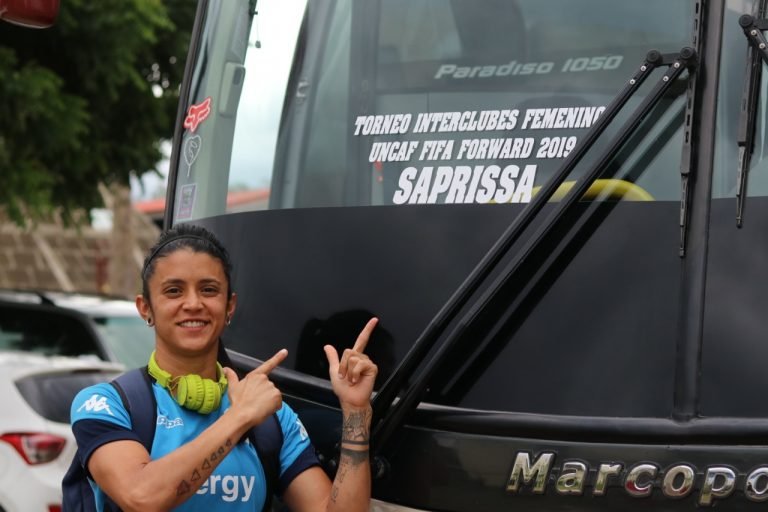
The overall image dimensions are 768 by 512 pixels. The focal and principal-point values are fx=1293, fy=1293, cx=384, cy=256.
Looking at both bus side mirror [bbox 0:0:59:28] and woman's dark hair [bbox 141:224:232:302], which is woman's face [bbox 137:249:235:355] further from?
bus side mirror [bbox 0:0:59:28]

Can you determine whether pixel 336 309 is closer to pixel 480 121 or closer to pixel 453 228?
pixel 453 228

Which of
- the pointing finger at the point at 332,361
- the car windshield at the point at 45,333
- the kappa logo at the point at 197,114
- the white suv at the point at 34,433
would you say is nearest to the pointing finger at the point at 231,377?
the pointing finger at the point at 332,361

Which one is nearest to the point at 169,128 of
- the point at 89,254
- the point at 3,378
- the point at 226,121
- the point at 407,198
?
the point at 3,378

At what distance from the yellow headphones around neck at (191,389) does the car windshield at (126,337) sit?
6.41 metres

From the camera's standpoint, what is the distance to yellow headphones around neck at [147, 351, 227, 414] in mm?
2871

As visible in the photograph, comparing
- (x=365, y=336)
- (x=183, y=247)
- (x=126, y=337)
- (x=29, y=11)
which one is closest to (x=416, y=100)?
(x=365, y=336)

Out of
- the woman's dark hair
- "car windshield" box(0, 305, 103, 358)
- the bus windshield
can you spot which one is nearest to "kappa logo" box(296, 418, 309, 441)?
the woman's dark hair

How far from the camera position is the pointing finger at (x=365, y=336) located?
10.0ft

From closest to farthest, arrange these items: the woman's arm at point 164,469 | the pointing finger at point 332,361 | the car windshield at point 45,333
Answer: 1. the woman's arm at point 164,469
2. the pointing finger at point 332,361
3. the car windshield at point 45,333

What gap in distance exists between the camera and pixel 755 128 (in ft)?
9.89

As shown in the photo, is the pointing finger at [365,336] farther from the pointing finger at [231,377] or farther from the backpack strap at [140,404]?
the backpack strap at [140,404]

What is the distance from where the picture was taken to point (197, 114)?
4.29 metres

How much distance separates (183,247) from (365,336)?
48 centimetres

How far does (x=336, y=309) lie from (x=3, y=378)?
4.03 m
